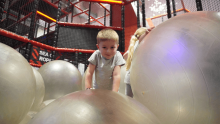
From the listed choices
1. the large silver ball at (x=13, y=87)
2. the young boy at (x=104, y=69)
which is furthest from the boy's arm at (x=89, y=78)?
the large silver ball at (x=13, y=87)

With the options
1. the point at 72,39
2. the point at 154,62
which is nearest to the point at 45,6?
the point at 72,39

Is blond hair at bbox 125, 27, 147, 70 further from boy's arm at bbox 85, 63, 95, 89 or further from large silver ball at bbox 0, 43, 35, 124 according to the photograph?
large silver ball at bbox 0, 43, 35, 124

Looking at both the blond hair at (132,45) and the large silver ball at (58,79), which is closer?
the blond hair at (132,45)

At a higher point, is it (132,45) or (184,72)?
(132,45)

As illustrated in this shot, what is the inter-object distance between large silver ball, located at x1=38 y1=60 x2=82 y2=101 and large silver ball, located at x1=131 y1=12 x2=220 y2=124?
1.26 m

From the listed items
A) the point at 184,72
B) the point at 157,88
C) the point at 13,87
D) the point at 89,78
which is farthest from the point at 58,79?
the point at 184,72

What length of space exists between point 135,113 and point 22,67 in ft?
2.82

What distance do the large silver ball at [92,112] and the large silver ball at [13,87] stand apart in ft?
1.57

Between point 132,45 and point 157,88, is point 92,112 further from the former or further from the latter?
point 132,45

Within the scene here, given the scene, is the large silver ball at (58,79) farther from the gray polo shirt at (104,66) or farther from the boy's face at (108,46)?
the boy's face at (108,46)

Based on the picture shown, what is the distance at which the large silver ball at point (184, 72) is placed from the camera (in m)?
0.81

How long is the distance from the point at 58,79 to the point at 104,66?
3.13 feet

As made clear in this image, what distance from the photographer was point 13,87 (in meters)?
0.87

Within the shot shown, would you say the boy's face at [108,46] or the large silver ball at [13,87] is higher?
the boy's face at [108,46]
